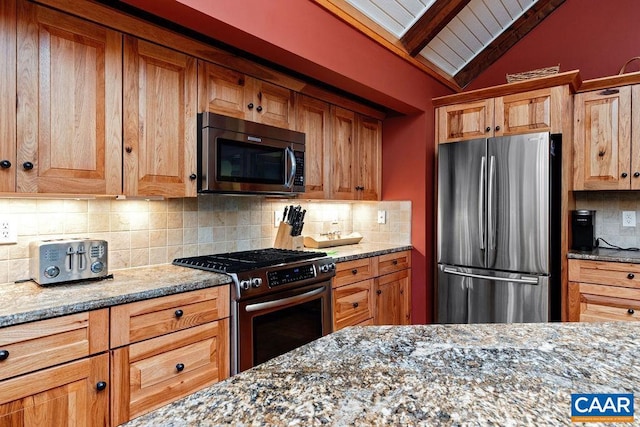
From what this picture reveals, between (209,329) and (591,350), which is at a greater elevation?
(591,350)

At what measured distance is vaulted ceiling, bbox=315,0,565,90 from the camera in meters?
2.72

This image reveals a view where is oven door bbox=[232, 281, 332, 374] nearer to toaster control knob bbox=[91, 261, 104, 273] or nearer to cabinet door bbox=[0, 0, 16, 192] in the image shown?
toaster control knob bbox=[91, 261, 104, 273]

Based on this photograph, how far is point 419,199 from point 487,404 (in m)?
2.90

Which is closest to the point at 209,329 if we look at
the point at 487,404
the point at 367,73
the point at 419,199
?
the point at 487,404

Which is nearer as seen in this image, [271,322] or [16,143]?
[16,143]

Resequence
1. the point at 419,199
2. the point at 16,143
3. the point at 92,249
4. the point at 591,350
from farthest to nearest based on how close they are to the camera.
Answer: the point at 419,199 < the point at 92,249 < the point at 16,143 < the point at 591,350

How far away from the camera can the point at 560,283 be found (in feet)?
9.29

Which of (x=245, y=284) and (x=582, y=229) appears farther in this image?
(x=582, y=229)

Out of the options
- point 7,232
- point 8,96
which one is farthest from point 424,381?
point 7,232

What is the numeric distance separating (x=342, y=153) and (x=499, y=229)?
4.39 feet

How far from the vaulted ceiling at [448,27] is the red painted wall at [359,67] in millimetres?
106

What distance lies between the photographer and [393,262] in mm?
3246

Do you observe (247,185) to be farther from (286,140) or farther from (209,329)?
(209,329)

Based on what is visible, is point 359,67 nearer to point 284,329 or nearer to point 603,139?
point 284,329
